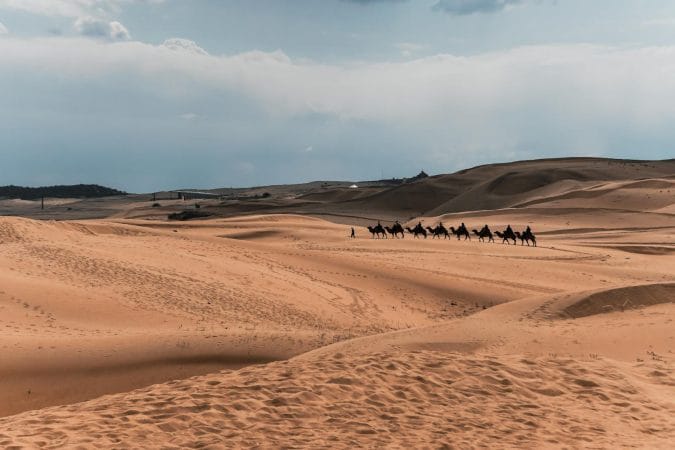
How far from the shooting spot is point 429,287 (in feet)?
69.3

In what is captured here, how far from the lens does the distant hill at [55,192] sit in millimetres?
122919

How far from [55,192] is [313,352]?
425ft

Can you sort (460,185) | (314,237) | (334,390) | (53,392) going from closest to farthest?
(334,390)
(53,392)
(314,237)
(460,185)

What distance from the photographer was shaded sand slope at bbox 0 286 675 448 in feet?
23.3

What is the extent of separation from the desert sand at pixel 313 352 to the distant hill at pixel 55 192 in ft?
350

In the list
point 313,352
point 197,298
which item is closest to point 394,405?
point 313,352

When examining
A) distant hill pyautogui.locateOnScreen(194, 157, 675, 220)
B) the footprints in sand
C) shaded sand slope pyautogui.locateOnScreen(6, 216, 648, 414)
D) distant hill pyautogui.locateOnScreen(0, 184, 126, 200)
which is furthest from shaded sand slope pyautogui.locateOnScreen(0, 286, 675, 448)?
distant hill pyautogui.locateOnScreen(0, 184, 126, 200)

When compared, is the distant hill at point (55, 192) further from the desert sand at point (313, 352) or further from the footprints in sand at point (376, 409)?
the footprints in sand at point (376, 409)

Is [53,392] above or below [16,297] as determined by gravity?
below

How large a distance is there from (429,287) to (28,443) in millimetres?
15621

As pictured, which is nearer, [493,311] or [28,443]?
[28,443]

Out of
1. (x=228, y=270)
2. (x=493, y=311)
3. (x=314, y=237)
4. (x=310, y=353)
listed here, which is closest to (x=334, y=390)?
(x=310, y=353)

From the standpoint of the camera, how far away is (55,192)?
129 m

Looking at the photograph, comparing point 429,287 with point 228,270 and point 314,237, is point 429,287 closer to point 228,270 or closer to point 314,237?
point 228,270
